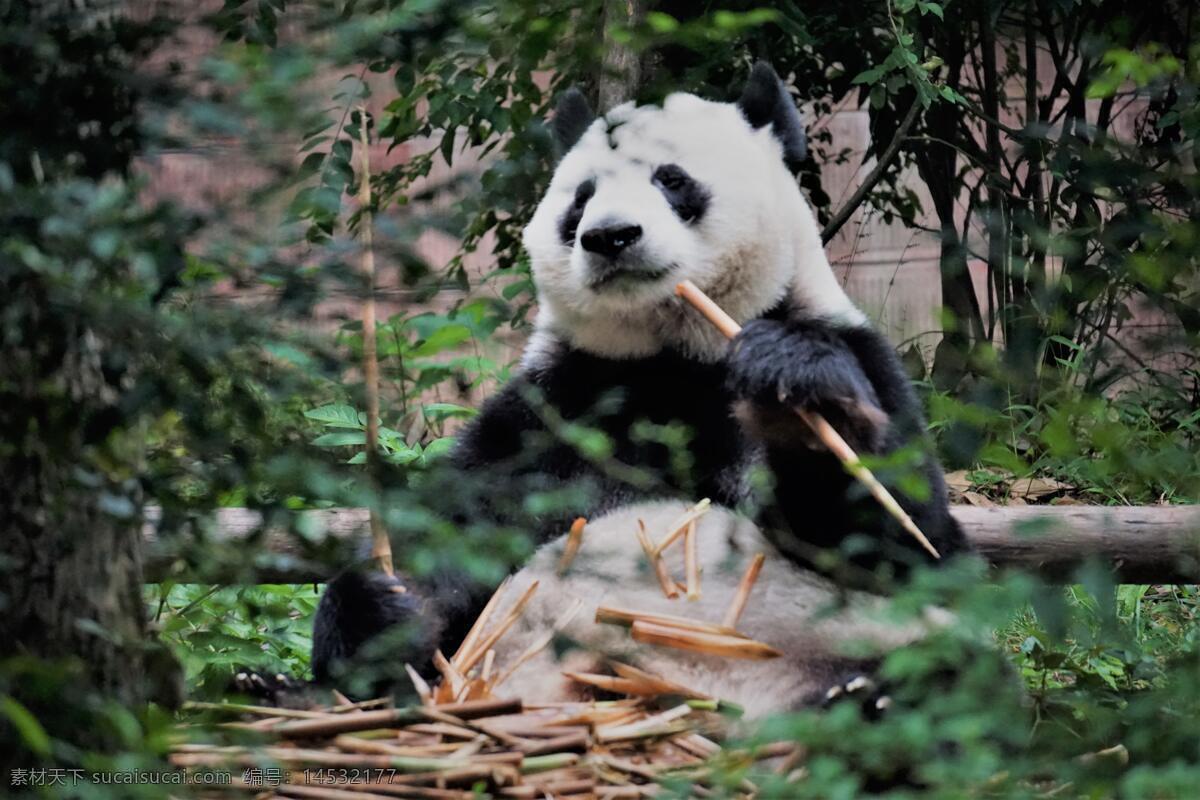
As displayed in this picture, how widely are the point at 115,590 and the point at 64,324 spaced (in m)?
0.43

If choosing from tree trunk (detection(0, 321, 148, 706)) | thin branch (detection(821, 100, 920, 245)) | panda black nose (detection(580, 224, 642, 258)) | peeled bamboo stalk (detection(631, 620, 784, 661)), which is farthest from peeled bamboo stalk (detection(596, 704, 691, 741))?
thin branch (detection(821, 100, 920, 245))

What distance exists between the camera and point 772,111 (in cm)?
349

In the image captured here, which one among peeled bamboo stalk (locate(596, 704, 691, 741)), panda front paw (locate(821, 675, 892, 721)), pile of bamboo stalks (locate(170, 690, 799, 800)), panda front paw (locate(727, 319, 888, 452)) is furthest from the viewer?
panda front paw (locate(727, 319, 888, 452))

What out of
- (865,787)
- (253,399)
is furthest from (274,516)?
(865,787)

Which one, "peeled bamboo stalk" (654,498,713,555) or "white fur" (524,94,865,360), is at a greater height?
"white fur" (524,94,865,360)

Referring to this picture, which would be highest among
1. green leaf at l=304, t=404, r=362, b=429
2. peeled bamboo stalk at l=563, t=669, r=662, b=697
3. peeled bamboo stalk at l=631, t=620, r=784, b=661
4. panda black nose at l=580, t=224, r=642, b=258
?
panda black nose at l=580, t=224, r=642, b=258

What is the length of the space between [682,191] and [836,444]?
3.25 feet

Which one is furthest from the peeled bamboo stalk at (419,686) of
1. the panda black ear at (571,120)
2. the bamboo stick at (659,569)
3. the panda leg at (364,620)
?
the panda black ear at (571,120)

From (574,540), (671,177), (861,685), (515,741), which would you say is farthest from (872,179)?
(515,741)

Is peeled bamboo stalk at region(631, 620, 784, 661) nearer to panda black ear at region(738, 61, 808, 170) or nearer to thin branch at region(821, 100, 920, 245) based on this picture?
panda black ear at region(738, 61, 808, 170)

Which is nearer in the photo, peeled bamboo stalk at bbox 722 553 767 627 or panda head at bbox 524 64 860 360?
peeled bamboo stalk at bbox 722 553 767 627

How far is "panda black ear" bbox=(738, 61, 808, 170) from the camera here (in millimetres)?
3484

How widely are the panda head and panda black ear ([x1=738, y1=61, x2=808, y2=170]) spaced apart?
9cm

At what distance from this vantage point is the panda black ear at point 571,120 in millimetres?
3539
